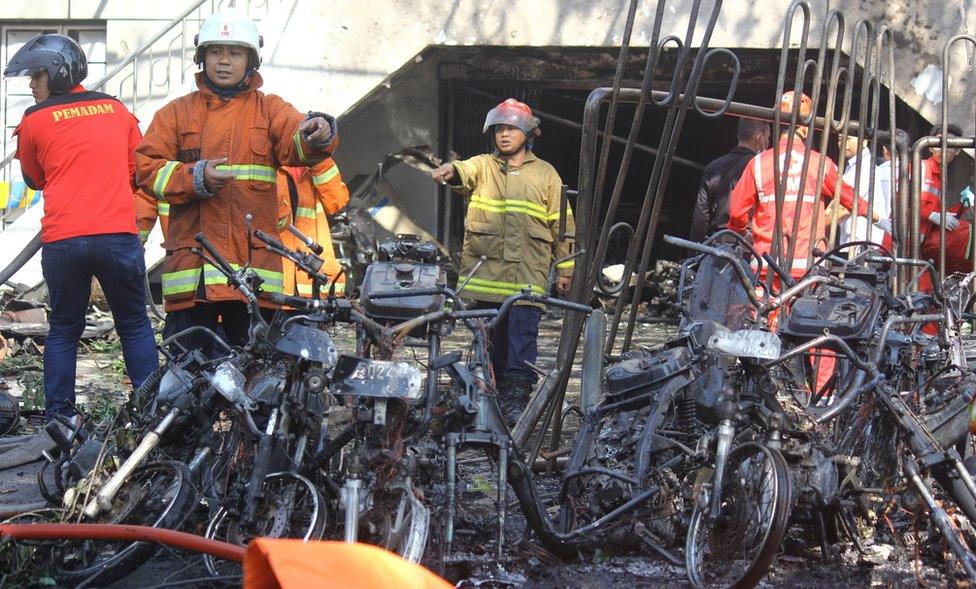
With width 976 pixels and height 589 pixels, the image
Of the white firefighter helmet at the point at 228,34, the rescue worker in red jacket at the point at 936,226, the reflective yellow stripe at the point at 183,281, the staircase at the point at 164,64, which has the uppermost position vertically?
the staircase at the point at 164,64

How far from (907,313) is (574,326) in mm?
1422

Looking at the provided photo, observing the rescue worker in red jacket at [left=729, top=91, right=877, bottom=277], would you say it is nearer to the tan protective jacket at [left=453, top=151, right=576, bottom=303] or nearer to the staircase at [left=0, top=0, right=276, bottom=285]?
the tan protective jacket at [left=453, top=151, right=576, bottom=303]

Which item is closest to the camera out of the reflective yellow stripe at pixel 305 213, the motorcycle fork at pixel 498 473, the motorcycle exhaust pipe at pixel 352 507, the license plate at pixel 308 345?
the motorcycle exhaust pipe at pixel 352 507

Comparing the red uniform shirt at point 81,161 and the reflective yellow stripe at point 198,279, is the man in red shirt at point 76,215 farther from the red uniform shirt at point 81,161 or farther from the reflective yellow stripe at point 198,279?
the reflective yellow stripe at point 198,279

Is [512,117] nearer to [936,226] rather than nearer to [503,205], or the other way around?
[503,205]

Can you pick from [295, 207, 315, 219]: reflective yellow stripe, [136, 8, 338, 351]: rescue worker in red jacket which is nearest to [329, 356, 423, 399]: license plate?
[136, 8, 338, 351]: rescue worker in red jacket

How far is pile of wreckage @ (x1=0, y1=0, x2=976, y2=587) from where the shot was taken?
422 cm

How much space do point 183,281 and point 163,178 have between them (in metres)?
0.47

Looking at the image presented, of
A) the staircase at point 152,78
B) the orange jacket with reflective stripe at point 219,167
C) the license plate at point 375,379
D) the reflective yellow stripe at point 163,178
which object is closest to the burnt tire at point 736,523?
the license plate at point 375,379

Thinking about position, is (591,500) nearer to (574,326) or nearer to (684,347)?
(684,347)

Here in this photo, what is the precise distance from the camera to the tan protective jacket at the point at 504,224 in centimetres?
762

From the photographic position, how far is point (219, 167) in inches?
234

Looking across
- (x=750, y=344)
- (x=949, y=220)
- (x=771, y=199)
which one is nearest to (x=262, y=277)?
(x=750, y=344)

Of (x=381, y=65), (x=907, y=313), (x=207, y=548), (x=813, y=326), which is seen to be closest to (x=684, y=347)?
(x=813, y=326)
